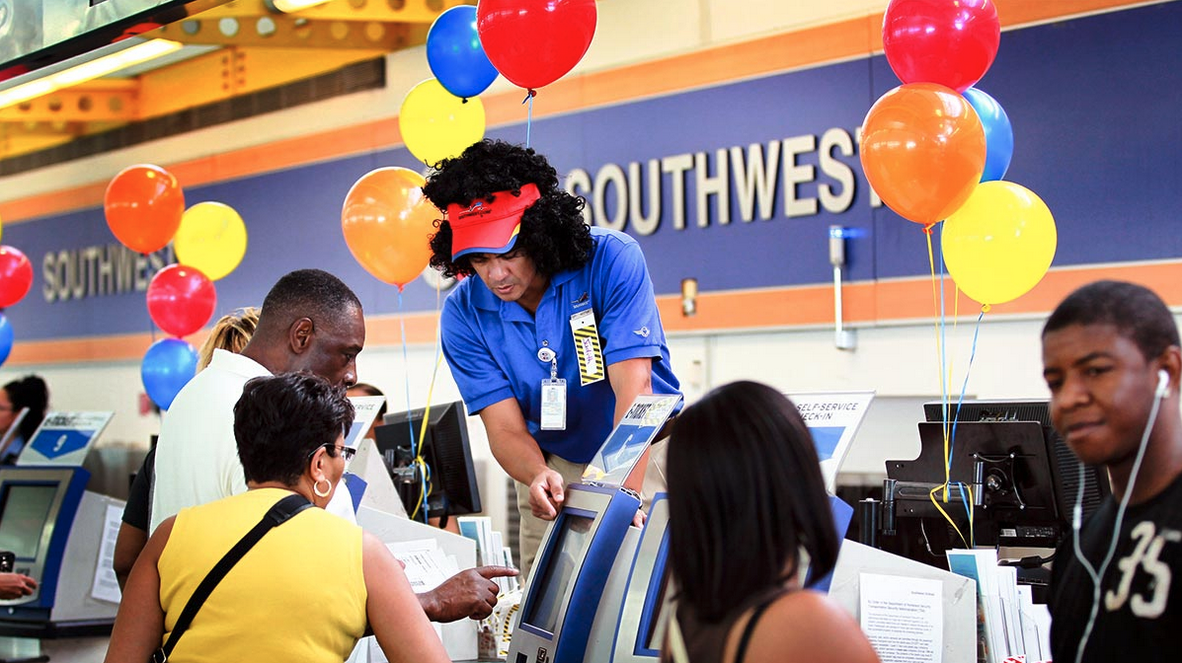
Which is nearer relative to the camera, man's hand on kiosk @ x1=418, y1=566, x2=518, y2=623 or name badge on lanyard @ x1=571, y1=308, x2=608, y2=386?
man's hand on kiosk @ x1=418, y1=566, x2=518, y2=623

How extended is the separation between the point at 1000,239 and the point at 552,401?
1535 mm

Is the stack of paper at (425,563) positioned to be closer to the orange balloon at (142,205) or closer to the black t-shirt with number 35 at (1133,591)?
the black t-shirt with number 35 at (1133,591)

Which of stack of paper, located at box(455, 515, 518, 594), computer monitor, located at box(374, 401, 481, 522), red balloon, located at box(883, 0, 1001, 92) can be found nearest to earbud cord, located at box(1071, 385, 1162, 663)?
stack of paper, located at box(455, 515, 518, 594)

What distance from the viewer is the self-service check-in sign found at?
5.43 metres

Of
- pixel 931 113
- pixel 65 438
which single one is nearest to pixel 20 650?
pixel 65 438

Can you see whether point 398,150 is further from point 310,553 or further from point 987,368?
point 310,553

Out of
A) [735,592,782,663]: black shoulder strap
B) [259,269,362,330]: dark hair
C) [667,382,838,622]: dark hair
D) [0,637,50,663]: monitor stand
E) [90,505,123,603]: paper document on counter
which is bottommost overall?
[0,637,50,663]: monitor stand

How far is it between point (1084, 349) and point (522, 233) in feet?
5.48

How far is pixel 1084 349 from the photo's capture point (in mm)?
1606

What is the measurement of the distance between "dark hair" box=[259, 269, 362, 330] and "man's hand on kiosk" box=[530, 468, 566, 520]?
617mm

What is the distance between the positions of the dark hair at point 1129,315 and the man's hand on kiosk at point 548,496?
103 cm

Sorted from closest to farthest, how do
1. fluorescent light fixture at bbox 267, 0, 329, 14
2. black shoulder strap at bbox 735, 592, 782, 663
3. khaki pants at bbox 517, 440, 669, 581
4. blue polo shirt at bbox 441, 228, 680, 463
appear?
black shoulder strap at bbox 735, 592, 782, 663, blue polo shirt at bbox 441, 228, 680, 463, khaki pants at bbox 517, 440, 669, 581, fluorescent light fixture at bbox 267, 0, 329, 14

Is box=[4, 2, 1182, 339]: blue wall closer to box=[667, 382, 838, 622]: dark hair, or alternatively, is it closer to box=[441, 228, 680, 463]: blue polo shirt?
box=[441, 228, 680, 463]: blue polo shirt

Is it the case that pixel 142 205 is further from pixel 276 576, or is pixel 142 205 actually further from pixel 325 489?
pixel 276 576
